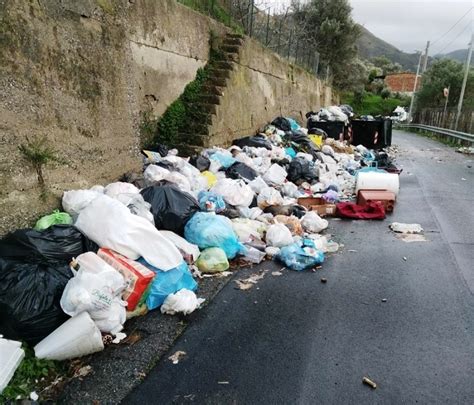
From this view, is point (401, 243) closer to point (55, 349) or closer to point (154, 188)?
point (154, 188)

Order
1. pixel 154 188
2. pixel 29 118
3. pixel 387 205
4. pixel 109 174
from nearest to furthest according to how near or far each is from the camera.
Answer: pixel 29 118 → pixel 154 188 → pixel 109 174 → pixel 387 205

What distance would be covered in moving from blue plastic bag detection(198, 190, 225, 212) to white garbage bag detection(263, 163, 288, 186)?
1.77m

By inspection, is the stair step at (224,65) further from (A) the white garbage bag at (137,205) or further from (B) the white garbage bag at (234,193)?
(A) the white garbage bag at (137,205)

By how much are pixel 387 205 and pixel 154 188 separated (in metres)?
3.61

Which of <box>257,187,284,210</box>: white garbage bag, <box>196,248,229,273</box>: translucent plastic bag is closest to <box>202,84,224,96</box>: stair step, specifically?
<box>257,187,284,210</box>: white garbage bag

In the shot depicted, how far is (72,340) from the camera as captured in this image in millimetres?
2465

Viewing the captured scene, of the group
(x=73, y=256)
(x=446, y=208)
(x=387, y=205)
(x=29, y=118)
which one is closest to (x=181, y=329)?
(x=73, y=256)

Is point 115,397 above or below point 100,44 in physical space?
below

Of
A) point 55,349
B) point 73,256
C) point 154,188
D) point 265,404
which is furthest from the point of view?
point 154,188

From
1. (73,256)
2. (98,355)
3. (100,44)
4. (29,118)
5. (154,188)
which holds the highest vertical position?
(100,44)

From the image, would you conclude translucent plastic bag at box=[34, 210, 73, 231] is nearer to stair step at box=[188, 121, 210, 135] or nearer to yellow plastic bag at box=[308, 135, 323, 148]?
stair step at box=[188, 121, 210, 135]

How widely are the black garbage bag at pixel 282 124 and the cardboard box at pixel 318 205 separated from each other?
17.3 feet

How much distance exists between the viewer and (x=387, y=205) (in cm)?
608

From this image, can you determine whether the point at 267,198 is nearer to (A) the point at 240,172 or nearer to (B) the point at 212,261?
(A) the point at 240,172
